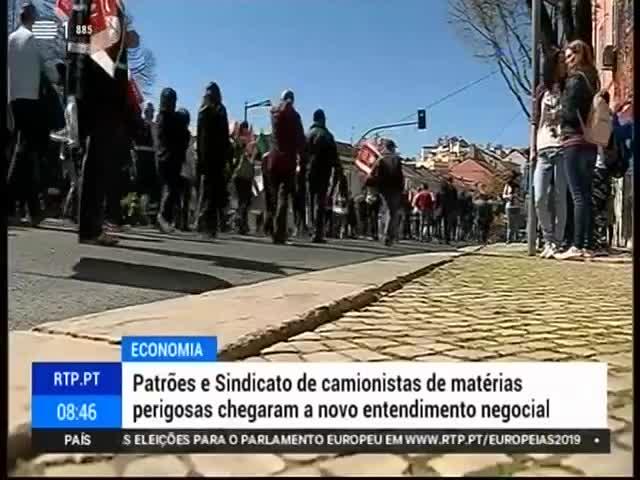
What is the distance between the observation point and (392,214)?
1407mm

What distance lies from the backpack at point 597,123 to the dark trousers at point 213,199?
0.61 meters

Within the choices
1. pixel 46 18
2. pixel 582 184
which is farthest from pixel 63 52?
pixel 582 184

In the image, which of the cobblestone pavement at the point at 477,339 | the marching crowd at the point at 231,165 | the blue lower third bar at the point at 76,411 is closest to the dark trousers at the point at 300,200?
the marching crowd at the point at 231,165

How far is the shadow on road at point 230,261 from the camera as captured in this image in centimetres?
129

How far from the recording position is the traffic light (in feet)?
3.71

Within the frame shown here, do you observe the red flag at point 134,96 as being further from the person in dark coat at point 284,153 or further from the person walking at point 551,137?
the person walking at point 551,137

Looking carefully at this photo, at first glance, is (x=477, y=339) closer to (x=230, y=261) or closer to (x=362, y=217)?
(x=362, y=217)

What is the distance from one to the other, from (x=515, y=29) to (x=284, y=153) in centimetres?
45

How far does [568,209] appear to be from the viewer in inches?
52.2

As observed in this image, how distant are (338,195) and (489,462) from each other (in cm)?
58

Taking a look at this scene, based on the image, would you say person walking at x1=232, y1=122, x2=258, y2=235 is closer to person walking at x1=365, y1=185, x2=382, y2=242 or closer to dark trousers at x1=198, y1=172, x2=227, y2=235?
dark trousers at x1=198, y1=172, x2=227, y2=235

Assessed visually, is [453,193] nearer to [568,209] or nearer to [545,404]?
[568,209]

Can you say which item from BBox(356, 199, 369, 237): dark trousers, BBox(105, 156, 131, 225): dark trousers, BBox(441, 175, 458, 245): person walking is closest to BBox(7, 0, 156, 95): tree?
BBox(105, 156, 131, 225): dark trousers

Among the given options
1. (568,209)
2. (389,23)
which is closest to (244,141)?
(389,23)
